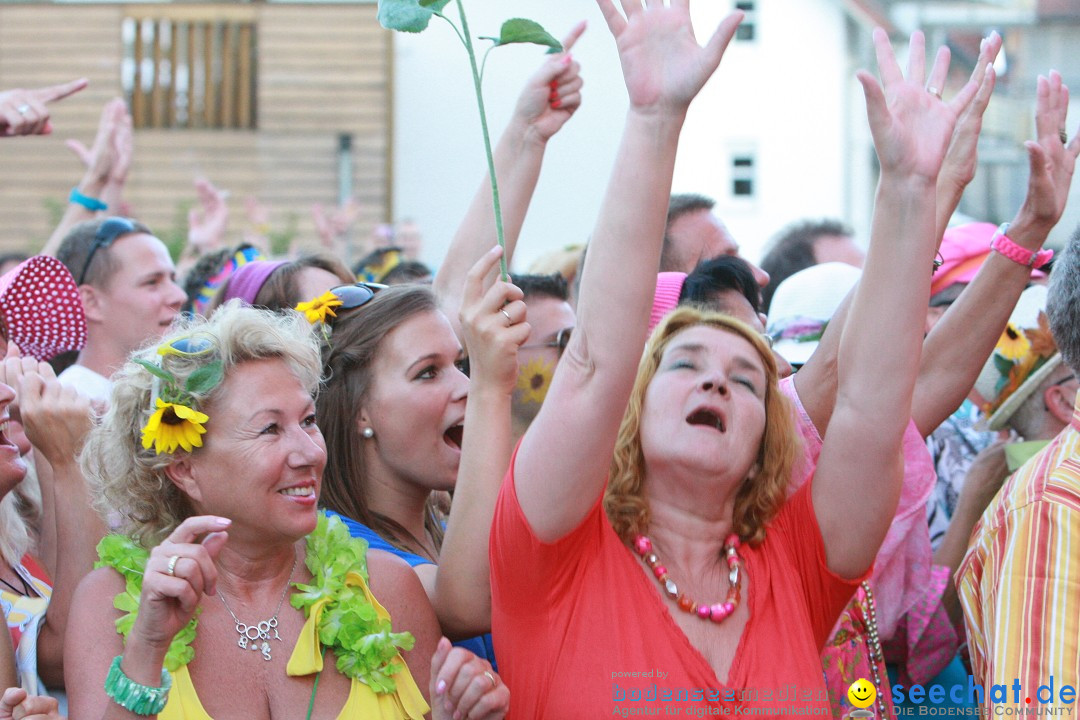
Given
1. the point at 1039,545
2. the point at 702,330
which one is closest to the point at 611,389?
the point at 702,330

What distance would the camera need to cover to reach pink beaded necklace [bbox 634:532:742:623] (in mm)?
2330

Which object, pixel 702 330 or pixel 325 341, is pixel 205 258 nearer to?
pixel 325 341

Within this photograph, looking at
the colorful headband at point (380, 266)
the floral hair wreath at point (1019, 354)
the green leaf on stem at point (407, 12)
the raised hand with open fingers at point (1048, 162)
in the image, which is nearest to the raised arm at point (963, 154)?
the raised hand with open fingers at point (1048, 162)

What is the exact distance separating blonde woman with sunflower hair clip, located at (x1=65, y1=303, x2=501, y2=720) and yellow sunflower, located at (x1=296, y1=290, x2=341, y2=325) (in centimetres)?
34

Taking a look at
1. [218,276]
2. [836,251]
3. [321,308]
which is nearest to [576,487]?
[321,308]

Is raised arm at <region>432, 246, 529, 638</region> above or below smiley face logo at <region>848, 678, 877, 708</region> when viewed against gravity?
above

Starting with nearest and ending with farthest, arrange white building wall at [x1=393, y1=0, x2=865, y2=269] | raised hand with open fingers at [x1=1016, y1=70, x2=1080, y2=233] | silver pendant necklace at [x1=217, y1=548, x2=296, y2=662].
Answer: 1. silver pendant necklace at [x1=217, y1=548, x2=296, y2=662]
2. raised hand with open fingers at [x1=1016, y1=70, x2=1080, y2=233]
3. white building wall at [x1=393, y1=0, x2=865, y2=269]

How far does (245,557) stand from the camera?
2.52m

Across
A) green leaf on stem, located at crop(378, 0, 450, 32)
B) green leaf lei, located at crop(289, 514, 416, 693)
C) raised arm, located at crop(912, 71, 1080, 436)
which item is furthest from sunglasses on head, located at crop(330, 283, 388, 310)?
raised arm, located at crop(912, 71, 1080, 436)

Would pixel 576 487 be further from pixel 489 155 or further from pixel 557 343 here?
pixel 557 343

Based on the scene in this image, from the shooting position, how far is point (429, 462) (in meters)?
2.94

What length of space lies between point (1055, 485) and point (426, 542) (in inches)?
56.9

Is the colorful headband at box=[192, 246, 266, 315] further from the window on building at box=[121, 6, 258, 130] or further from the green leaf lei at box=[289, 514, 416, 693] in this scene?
the window on building at box=[121, 6, 258, 130]

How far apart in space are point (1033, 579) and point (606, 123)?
1348 cm
